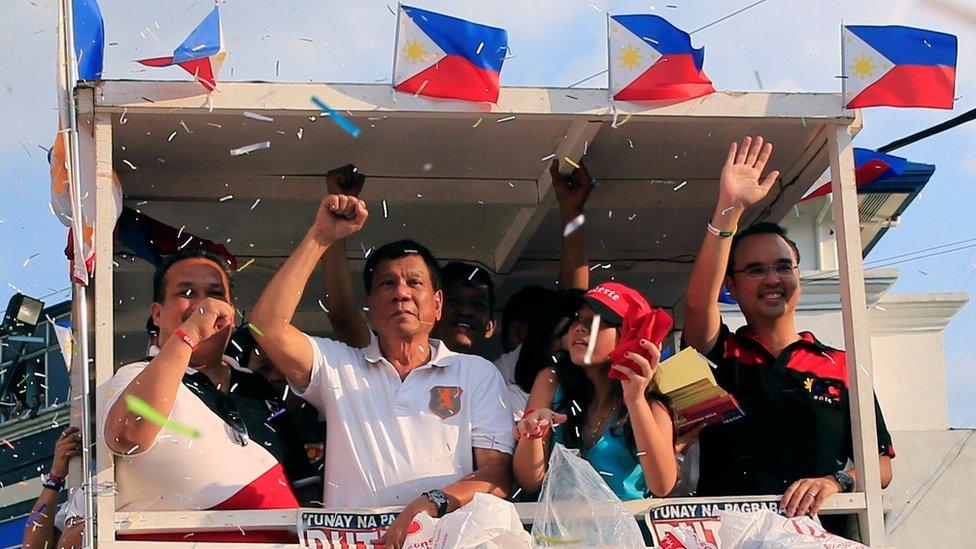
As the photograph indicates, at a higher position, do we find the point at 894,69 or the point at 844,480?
the point at 894,69

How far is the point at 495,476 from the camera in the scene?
5.17 m

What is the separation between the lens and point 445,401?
212 inches

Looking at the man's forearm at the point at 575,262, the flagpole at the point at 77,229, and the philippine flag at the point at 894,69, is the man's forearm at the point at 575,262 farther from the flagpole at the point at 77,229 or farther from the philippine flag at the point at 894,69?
the flagpole at the point at 77,229

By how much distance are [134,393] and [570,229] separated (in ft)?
7.90

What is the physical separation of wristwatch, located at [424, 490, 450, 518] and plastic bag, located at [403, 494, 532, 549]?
176 millimetres

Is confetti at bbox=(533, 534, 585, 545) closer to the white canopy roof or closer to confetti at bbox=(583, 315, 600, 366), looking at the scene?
confetti at bbox=(583, 315, 600, 366)

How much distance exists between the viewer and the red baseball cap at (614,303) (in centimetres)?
545

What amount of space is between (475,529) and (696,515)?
99 centimetres

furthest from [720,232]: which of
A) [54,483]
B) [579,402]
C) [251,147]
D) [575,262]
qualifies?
[54,483]

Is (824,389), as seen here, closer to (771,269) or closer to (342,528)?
(771,269)

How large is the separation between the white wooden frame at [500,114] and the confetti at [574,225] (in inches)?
32.4

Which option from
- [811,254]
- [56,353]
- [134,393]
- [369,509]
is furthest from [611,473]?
[56,353]

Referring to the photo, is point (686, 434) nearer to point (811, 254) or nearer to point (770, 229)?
point (770, 229)

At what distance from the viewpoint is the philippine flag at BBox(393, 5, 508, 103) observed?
5.39 metres
